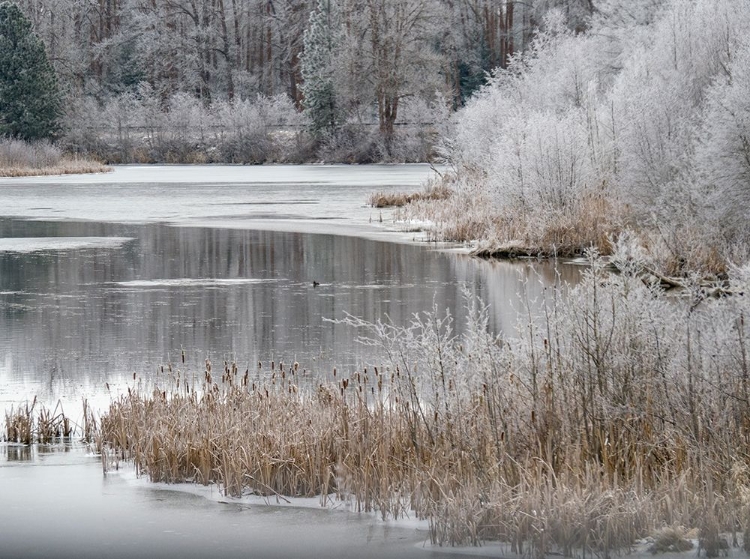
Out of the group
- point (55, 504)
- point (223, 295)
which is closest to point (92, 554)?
point (55, 504)

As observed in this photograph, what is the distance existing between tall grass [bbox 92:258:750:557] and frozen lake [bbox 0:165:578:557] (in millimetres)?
291

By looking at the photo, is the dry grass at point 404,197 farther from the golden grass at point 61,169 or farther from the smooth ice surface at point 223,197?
the golden grass at point 61,169

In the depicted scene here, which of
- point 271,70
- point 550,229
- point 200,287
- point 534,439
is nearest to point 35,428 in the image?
point 534,439

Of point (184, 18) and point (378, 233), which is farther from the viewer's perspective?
point (184, 18)

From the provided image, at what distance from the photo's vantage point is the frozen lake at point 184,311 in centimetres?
643

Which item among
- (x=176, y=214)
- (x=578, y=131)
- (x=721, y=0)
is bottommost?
(x=176, y=214)

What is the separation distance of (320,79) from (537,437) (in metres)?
66.5

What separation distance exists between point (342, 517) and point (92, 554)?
1.44m

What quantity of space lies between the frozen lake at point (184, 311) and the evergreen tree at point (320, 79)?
35987mm

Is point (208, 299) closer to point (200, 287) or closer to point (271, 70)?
point (200, 287)

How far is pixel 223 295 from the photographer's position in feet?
54.2

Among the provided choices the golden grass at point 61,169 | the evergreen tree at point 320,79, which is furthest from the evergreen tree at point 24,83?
the evergreen tree at point 320,79

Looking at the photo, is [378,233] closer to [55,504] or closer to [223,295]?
[223,295]

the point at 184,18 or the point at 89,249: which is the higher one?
the point at 184,18
